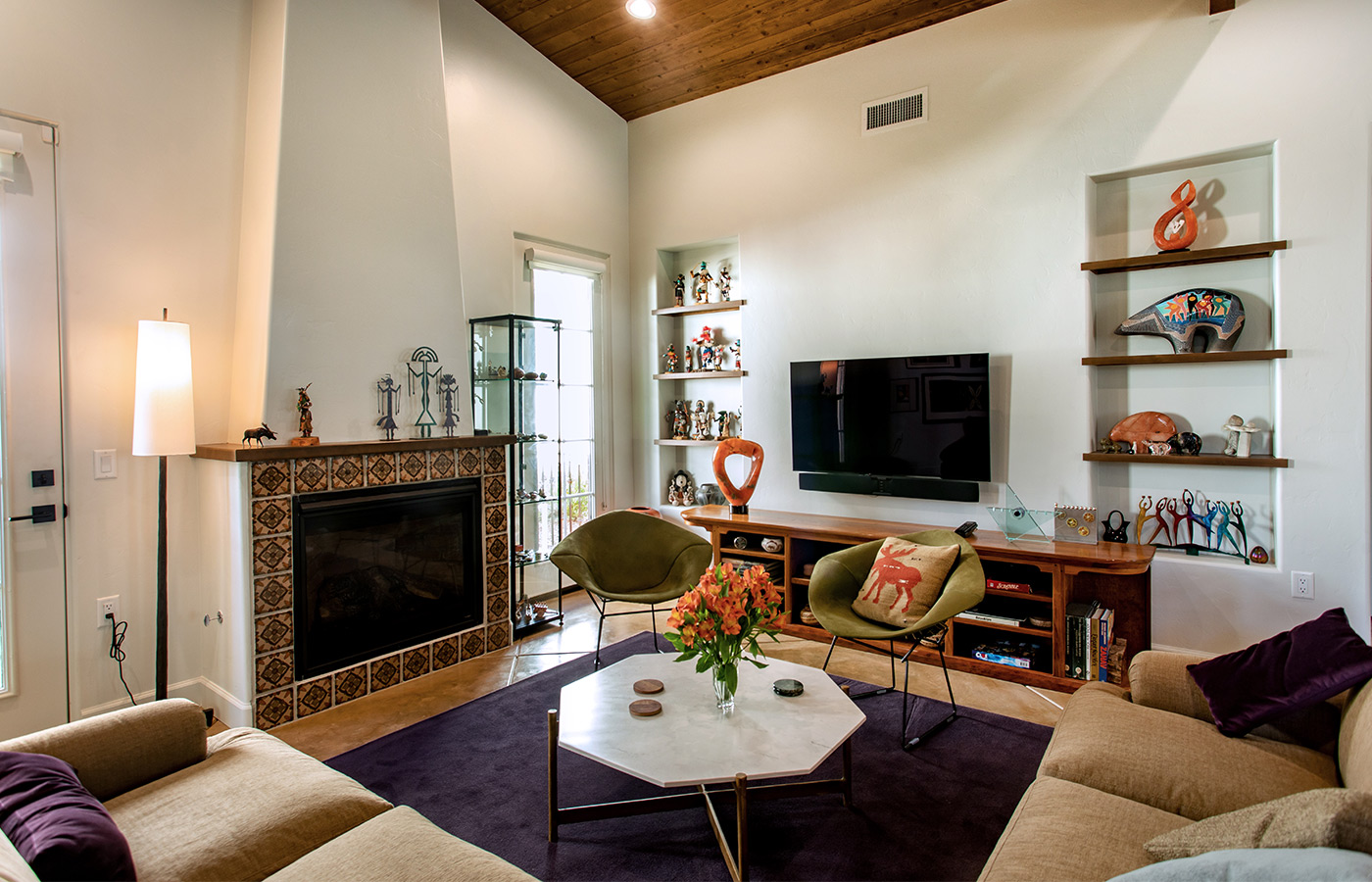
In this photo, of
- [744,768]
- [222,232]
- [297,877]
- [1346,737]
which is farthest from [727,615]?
[222,232]

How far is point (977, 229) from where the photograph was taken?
4.06 m

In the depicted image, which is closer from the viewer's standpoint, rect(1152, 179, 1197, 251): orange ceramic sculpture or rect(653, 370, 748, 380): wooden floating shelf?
rect(1152, 179, 1197, 251): orange ceramic sculpture

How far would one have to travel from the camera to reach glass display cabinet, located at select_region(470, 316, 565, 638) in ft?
13.8

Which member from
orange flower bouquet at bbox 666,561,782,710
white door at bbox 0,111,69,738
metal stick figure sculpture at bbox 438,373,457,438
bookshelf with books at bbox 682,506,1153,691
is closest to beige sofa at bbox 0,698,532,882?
orange flower bouquet at bbox 666,561,782,710

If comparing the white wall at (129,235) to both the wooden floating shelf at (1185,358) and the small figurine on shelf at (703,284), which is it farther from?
the wooden floating shelf at (1185,358)

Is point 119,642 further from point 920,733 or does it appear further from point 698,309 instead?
point 698,309

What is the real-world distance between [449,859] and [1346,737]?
2.13m

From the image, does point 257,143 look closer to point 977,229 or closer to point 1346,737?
point 977,229

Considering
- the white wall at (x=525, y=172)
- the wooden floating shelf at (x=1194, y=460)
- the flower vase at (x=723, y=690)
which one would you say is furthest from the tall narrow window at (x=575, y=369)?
the wooden floating shelf at (x=1194, y=460)

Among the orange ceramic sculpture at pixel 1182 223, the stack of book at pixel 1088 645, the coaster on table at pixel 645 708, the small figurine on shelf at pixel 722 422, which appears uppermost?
the orange ceramic sculpture at pixel 1182 223

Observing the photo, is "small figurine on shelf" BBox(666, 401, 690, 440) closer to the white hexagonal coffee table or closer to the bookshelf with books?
the bookshelf with books

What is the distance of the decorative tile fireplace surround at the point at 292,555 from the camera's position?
9.93 feet

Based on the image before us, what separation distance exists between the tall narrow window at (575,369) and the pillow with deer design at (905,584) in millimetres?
2209

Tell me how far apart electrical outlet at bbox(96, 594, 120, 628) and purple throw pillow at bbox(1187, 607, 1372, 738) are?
4028mm
